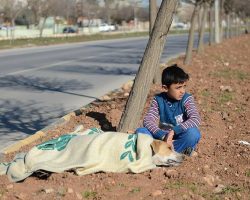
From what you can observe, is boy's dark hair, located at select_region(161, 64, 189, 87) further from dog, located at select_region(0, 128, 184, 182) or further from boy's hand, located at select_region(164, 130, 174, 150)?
dog, located at select_region(0, 128, 184, 182)

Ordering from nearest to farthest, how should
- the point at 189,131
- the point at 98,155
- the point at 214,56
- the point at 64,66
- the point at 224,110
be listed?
the point at 98,155, the point at 189,131, the point at 224,110, the point at 64,66, the point at 214,56

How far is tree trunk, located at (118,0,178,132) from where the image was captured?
266 inches

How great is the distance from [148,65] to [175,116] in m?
1.05

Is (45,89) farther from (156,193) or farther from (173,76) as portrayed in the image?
(156,193)

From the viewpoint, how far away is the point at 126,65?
22.4 m

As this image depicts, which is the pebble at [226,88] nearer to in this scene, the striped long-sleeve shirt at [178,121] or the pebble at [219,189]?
the striped long-sleeve shirt at [178,121]

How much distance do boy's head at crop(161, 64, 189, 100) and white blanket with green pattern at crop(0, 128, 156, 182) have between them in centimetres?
67

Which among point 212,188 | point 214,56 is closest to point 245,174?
point 212,188

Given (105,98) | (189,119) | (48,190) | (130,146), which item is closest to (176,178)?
(130,146)

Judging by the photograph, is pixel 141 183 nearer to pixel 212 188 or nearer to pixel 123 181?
pixel 123 181

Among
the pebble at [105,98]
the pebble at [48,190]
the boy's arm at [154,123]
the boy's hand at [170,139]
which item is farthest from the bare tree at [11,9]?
the pebble at [48,190]

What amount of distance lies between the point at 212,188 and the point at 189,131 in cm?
98

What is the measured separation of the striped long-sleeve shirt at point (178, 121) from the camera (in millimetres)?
5848

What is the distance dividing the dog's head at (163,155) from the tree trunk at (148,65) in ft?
4.35
